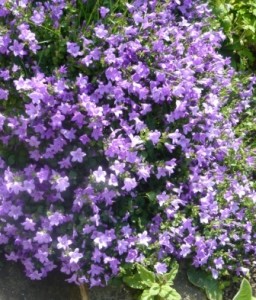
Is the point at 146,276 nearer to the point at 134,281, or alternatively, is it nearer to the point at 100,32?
the point at 134,281

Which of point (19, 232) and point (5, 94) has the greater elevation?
point (5, 94)

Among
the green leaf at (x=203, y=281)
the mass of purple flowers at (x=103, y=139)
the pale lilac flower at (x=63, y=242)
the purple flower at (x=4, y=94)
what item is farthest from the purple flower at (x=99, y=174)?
the green leaf at (x=203, y=281)

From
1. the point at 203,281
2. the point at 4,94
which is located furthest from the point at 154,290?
the point at 4,94

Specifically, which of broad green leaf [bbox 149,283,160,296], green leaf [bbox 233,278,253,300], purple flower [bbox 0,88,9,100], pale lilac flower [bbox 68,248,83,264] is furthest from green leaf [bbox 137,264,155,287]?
purple flower [bbox 0,88,9,100]

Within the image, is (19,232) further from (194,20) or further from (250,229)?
(194,20)

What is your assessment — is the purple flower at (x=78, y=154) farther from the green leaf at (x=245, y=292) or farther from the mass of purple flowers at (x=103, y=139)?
the green leaf at (x=245, y=292)

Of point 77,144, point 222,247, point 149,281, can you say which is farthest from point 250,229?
point 77,144
